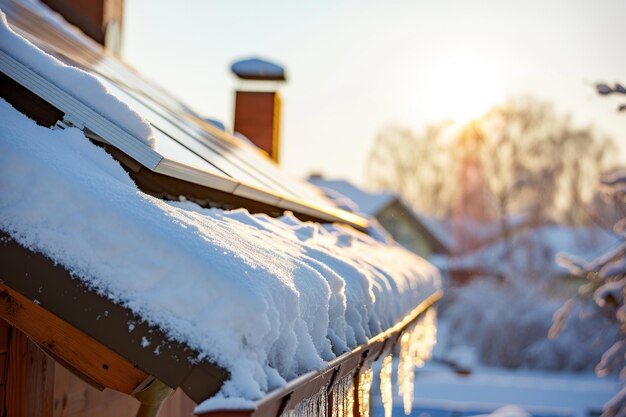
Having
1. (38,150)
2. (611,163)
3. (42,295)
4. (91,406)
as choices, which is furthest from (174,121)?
(611,163)

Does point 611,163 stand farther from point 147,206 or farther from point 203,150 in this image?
point 147,206

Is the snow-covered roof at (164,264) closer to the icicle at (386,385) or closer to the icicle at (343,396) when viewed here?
the icicle at (343,396)

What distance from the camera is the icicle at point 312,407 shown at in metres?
2.60

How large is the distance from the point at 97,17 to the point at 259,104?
3594 millimetres

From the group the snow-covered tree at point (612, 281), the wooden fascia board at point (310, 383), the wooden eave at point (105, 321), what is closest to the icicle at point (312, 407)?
the wooden fascia board at point (310, 383)

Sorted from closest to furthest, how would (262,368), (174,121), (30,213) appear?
(262,368) → (30,213) → (174,121)

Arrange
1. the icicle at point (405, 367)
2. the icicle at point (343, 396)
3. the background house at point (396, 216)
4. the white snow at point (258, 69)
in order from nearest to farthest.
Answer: the icicle at point (343, 396), the icicle at point (405, 367), the white snow at point (258, 69), the background house at point (396, 216)

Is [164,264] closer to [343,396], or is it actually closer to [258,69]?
[343,396]

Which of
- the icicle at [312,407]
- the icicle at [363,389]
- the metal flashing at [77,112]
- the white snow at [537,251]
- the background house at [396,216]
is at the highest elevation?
the metal flashing at [77,112]

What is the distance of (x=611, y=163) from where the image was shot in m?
34.2

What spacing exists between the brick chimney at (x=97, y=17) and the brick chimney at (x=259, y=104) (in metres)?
2.86

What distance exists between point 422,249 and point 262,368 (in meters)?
30.1

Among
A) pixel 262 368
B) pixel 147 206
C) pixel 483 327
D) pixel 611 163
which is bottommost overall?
pixel 483 327

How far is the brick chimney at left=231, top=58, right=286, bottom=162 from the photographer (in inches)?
473
